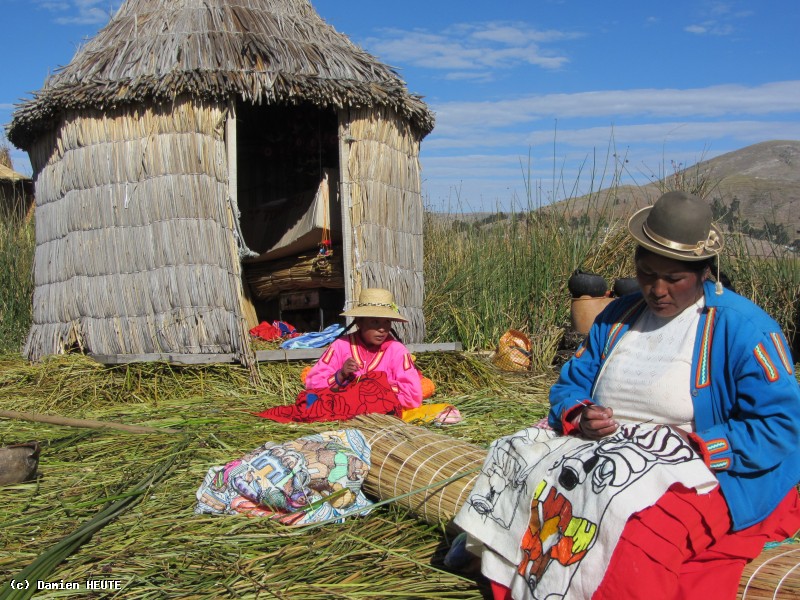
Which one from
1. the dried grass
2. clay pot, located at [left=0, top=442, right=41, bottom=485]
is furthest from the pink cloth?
clay pot, located at [left=0, top=442, right=41, bottom=485]

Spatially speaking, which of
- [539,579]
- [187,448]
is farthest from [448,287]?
[539,579]

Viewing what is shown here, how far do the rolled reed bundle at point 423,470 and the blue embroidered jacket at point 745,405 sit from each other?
0.96m

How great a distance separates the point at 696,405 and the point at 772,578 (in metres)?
0.46

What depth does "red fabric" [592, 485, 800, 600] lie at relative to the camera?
6.41 feet

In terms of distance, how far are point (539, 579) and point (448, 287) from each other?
252 inches

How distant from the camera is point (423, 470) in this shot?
3049mm

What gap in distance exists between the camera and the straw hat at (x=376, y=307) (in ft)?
15.5

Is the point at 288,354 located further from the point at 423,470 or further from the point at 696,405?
the point at 696,405

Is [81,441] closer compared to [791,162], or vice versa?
[81,441]

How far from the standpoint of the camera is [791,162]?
39.5m

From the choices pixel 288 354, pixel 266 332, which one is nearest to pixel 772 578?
pixel 288 354

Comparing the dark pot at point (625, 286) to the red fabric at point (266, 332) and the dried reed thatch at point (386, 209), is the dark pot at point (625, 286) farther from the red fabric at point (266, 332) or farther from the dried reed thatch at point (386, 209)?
the red fabric at point (266, 332)

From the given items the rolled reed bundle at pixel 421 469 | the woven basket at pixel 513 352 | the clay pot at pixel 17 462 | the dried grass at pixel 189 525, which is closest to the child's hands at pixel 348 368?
the dried grass at pixel 189 525

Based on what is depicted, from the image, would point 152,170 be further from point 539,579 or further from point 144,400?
point 539,579
